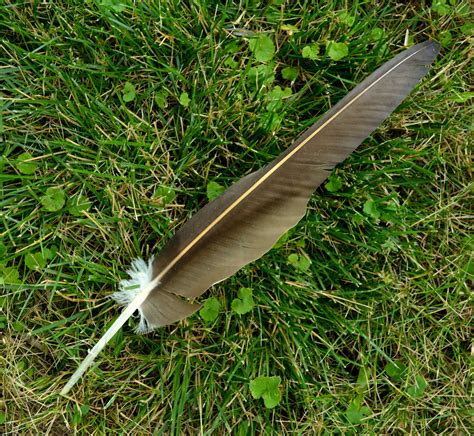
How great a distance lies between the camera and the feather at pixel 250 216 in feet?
5.23

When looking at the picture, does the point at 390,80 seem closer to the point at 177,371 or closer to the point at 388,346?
the point at 388,346

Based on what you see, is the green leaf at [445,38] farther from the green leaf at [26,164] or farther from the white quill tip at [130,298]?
the green leaf at [26,164]

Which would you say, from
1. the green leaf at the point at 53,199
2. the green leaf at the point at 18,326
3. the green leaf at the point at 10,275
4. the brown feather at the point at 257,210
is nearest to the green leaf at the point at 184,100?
the brown feather at the point at 257,210

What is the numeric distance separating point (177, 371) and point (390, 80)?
107 centimetres

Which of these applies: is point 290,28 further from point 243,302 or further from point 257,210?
point 243,302

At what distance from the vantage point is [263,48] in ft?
6.11

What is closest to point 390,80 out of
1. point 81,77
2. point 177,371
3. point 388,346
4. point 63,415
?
point 388,346

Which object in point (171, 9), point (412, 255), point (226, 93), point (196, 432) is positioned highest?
point (171, 9)

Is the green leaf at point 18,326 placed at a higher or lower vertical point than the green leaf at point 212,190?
lower

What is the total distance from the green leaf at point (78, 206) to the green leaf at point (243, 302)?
1.75ft

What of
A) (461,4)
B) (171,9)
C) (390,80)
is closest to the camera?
(390,80)

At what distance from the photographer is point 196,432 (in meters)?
1.78

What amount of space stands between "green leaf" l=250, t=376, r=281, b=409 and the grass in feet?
0.12

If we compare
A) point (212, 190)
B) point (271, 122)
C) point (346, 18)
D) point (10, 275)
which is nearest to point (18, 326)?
point (10, 275)
